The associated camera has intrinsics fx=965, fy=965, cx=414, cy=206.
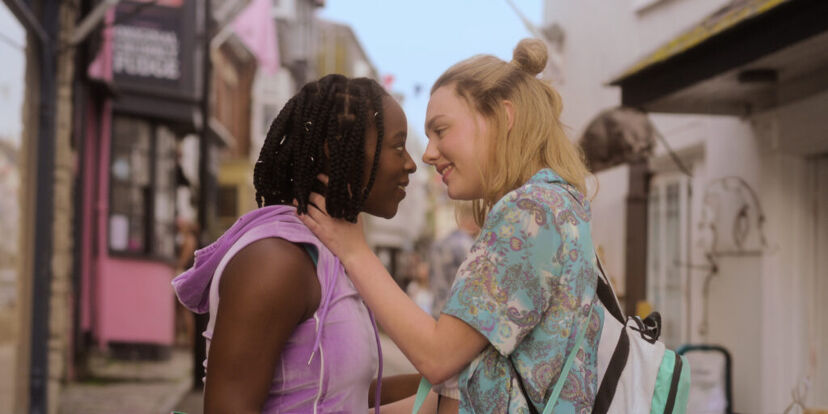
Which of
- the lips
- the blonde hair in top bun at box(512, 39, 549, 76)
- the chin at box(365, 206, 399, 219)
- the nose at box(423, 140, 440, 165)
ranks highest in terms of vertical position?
the blonde hair in top bun at box(512, 39, 549, 76)

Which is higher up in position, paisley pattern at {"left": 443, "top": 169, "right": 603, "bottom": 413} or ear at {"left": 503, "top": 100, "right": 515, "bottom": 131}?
ear at {"left": 503, "top": 100, "right": 515, "bottom": 131}

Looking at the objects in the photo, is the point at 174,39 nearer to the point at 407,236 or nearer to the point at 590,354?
the point at 590,354

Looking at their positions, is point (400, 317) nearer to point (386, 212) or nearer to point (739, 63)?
point (386, 212)

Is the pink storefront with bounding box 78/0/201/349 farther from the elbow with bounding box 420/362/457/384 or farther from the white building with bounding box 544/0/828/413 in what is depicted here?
the elbow with bounding box 420/362/457/384

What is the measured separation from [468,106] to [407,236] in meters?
54.0

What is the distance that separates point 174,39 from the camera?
1411cm

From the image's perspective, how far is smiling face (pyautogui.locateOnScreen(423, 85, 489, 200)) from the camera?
2.20 m

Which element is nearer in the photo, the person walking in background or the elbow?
the elbow

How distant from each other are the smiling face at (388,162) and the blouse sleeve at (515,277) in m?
0.32

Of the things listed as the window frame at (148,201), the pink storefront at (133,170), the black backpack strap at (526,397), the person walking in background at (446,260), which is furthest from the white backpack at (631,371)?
the window frame at (148,201)

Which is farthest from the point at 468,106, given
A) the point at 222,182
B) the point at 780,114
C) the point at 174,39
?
the point at 222,182

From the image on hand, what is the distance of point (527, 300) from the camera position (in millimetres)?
1989

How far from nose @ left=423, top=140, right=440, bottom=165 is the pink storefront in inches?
421

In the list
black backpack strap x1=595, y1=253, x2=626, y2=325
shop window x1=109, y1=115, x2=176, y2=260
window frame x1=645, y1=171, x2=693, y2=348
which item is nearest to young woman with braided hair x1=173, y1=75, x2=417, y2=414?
black backpack strap x1=595, y1=253, x2=626, y2=325
